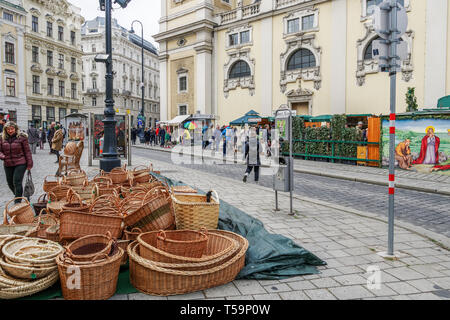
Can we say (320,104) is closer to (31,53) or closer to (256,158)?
(256,158)

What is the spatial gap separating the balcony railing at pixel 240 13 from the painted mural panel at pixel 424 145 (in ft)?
64.9

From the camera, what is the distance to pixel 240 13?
30734 mm

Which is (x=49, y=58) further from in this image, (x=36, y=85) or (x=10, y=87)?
(x=10, y=87)

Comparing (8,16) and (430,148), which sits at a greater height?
(8,16)

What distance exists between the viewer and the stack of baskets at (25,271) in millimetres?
3062

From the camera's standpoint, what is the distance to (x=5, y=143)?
7090 millimetres

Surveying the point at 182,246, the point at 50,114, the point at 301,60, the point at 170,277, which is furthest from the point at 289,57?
the point at 50,114

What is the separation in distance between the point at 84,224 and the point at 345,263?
119 inches

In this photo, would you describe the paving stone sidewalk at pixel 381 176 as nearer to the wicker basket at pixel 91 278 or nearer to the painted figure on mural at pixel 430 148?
the painted figure on mural at pixel 430 148

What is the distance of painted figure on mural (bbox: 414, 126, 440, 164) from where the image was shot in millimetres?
12711

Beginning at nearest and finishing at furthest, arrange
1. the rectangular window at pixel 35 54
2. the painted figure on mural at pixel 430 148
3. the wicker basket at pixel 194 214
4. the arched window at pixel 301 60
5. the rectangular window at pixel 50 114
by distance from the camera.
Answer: the wicker basket at pixel 194 214 < the painted figure on mural at pixel 430 148 < the arched window at pixel 301 60 < the rectangular window at pixel 35 54 < the rectangular window at pixel 50 114

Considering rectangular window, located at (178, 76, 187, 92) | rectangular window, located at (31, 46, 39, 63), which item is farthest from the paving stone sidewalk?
rectangular window, located at (31, 46, 39, 63)

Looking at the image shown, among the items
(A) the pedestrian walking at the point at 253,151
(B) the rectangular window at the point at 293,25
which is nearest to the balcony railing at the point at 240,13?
(B) the rectangular window at the point at 293,25
